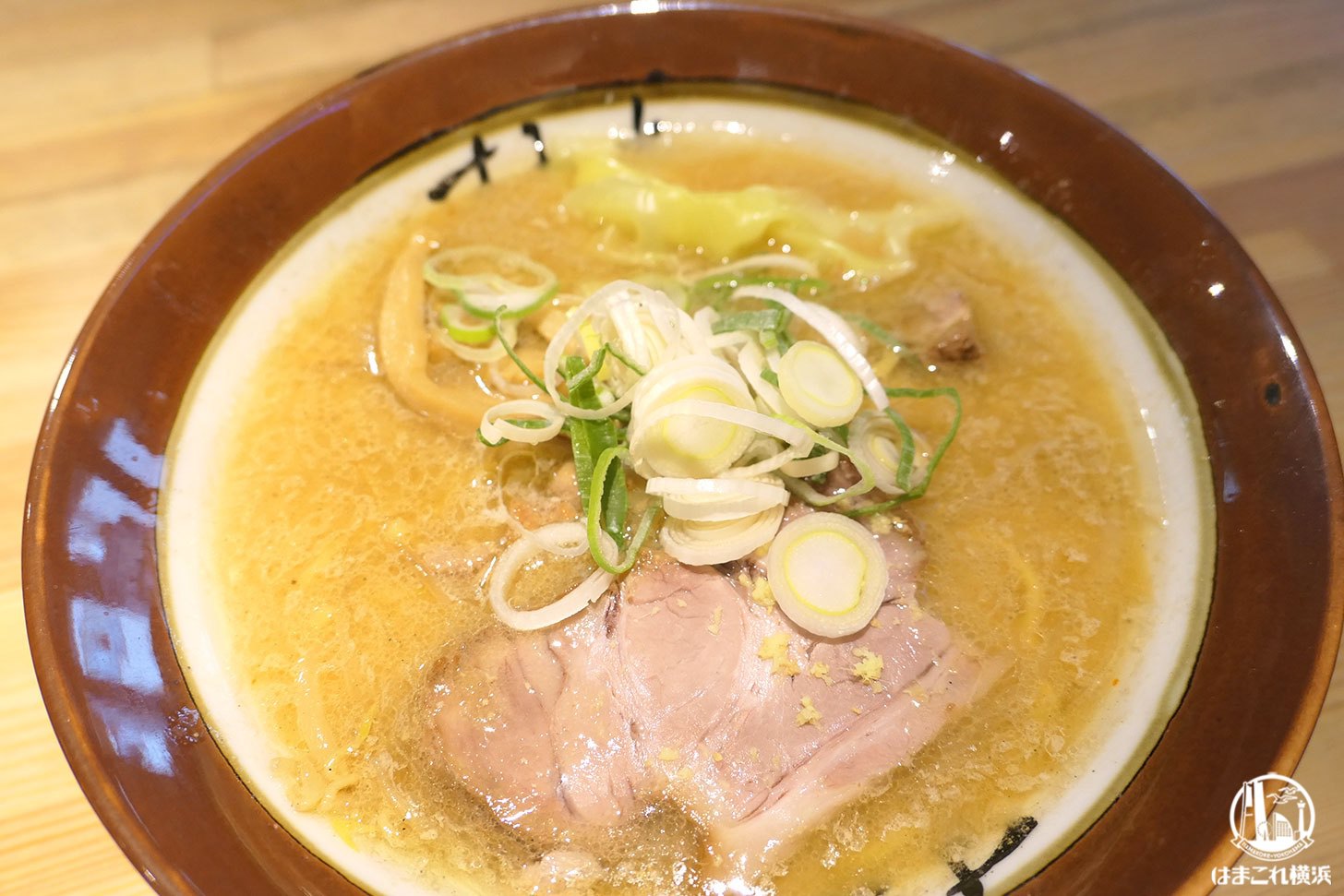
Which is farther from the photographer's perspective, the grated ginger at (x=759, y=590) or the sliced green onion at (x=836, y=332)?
the sliced green onion at (x=836, y=332)

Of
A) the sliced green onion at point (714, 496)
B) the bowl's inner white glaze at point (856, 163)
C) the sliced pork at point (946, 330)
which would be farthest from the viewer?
the sliced pork at point (946, 330)

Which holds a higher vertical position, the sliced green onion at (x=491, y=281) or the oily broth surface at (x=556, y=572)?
the sliced green onion at (x=491, y=281)

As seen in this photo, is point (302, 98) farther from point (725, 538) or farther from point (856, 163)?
point (725, 538)

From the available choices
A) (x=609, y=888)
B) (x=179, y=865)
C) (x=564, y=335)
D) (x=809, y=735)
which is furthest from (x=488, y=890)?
(x=564, y=335)

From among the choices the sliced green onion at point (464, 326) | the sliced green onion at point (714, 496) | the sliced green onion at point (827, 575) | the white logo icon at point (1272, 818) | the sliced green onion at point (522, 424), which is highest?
the sliced green onion at point (464, 326)

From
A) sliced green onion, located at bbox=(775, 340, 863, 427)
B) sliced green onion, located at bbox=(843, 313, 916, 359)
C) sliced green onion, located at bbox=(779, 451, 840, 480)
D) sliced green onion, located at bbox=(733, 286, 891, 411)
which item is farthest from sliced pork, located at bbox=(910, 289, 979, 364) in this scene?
sliced green onion, located at bbox=(779, 451, 840, 480)

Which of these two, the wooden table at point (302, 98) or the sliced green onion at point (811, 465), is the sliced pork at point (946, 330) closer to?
the sliced green onion at point (811, 465)

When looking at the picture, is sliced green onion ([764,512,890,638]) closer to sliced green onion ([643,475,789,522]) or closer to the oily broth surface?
sliced green onion ([643,475,789,522])

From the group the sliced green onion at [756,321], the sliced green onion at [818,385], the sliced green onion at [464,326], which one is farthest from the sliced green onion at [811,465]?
the sliced green onion at [464,326]
